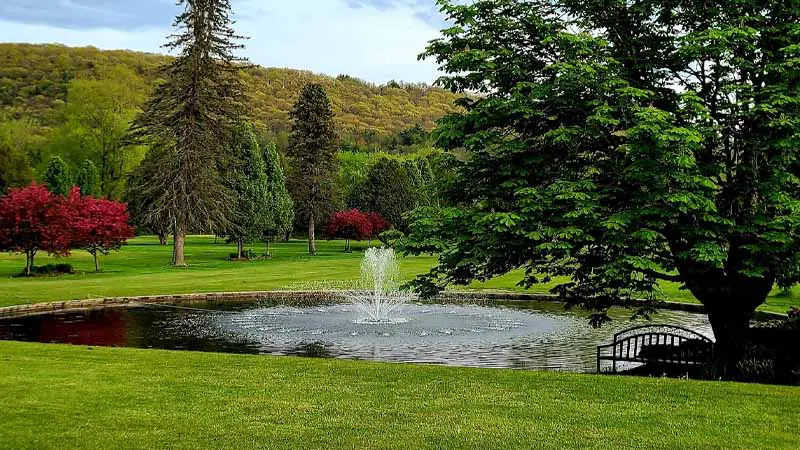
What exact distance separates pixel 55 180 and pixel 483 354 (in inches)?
2361

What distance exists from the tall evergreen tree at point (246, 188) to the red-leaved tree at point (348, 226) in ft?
26.9

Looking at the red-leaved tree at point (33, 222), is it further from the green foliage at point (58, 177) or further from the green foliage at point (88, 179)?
the green foliage at point (88, 179)

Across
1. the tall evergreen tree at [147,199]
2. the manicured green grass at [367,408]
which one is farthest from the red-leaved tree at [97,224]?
the manicured green grass at [367,408]

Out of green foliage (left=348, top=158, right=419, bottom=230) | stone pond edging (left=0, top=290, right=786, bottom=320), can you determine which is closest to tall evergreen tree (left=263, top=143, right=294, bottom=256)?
green foliage (left=348, top=158, right=419, bottom=230)

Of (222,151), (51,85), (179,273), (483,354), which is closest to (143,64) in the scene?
(51,85)

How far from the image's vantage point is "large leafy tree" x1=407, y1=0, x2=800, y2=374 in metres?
11.9

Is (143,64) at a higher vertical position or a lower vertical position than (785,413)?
higher

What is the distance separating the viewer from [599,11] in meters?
13.9

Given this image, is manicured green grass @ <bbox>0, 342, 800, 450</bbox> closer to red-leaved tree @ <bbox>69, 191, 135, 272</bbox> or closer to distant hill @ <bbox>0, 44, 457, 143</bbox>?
red-leaved tree @ <bbox>69, 191, 135, 272</bbox>

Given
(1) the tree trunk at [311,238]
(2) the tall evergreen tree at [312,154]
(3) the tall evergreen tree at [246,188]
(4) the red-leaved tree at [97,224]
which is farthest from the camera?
(2) the tall evergreen tree at [312,154]

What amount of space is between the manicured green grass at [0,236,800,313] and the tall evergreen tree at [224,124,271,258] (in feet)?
7.53

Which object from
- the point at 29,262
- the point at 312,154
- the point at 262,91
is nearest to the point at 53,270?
the point at 29,262

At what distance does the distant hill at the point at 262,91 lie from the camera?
387 ft

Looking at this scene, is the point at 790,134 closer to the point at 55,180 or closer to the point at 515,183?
the point at 515,183
